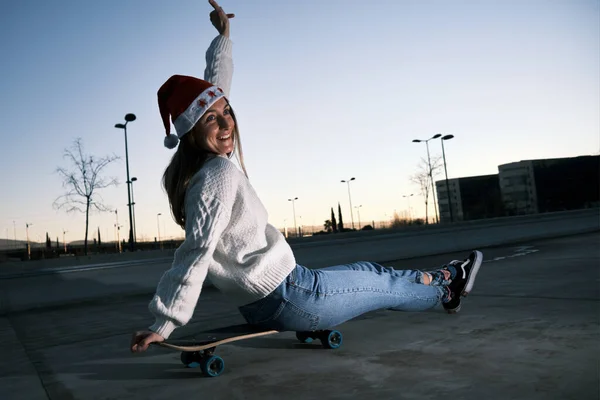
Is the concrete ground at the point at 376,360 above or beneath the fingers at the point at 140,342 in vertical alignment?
beneath

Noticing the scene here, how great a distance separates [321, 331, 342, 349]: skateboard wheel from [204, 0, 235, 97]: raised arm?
1.77m

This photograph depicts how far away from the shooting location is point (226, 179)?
2.37m

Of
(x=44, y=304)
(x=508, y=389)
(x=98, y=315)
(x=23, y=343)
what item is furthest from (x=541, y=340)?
(x=44, y=304)

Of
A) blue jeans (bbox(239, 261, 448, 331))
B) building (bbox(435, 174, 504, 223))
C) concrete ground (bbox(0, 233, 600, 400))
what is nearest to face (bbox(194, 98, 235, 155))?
blue jeans (bbox(239, 261, 448, 331))

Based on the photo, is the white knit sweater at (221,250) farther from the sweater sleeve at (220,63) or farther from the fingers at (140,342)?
the sweater sleeve at (220,63)

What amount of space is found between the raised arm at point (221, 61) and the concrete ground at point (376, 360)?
72.7 inches

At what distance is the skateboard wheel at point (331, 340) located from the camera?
3.18 metres

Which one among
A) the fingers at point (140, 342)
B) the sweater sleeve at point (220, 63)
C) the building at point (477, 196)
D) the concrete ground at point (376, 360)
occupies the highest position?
the building at point (477, 196)

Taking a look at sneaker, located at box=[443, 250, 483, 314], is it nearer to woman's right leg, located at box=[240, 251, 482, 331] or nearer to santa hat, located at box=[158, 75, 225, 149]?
woman's right leg, located at box=[240, 251, 482, 331]

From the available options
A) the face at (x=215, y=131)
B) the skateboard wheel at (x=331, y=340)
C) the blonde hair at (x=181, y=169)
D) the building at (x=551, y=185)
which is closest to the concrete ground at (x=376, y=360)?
the skateboard wheel at (x=331, y=340)

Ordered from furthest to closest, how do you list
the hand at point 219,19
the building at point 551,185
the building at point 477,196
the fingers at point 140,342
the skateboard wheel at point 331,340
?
the building at point 477,196 → the building at point 551,185 → the hand at point 219,19 → the skateboard wheel at point 331,340 → the fingers at point 140,342

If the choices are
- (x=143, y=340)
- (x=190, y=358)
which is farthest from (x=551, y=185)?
(x=143, y=340)

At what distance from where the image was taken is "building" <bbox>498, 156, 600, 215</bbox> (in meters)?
90.3

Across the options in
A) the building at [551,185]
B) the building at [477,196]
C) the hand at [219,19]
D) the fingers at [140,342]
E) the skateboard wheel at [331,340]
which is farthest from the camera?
the building at [477,196]
